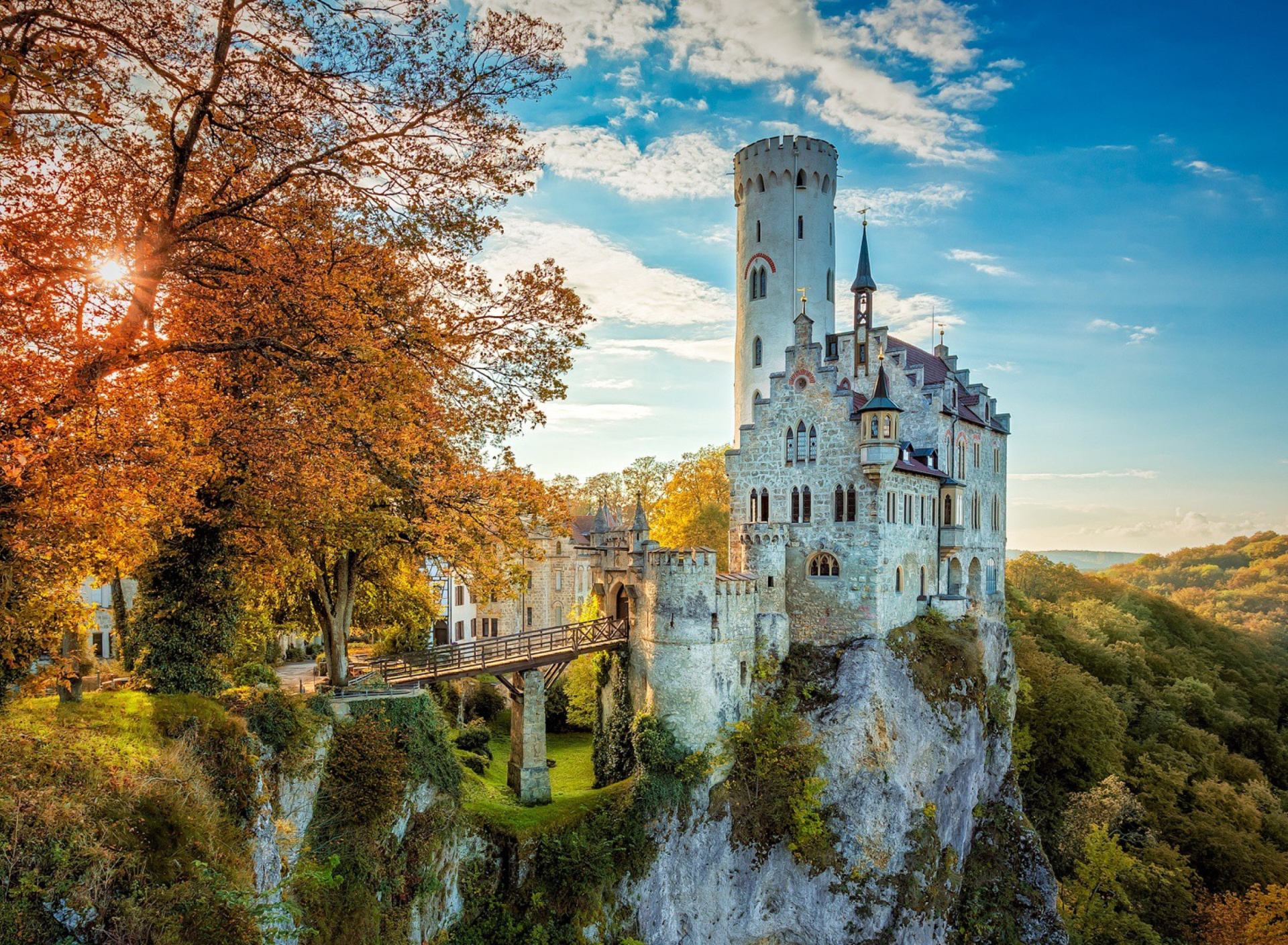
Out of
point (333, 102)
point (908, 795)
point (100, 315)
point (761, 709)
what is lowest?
point (908, 795)

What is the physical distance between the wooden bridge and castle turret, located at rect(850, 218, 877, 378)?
17.6 m

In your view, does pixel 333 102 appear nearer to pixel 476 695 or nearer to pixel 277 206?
pixel 277 206

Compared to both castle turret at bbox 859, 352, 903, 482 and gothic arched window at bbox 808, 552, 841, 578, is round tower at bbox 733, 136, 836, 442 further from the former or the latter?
gothic arched window at bbox 808, 552, 841, 578

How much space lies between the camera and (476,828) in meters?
23.8

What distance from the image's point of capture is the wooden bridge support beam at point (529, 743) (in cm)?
2700

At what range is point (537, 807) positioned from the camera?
26703 mm

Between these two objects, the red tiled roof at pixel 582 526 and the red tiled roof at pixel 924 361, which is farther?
the red tiled roof at pixel 582 526

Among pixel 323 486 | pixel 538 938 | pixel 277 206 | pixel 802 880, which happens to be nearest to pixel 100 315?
pixel 277 206

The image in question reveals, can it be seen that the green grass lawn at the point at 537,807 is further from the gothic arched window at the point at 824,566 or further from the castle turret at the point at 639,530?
the gothic arched window at the point at 824,566

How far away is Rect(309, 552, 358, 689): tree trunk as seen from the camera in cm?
2077

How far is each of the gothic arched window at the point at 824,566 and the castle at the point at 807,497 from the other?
0.23 ft

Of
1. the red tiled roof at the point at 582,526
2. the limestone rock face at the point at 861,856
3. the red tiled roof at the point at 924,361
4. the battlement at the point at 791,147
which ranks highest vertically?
the battlement at the point at 791,147

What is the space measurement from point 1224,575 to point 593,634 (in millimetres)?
144354

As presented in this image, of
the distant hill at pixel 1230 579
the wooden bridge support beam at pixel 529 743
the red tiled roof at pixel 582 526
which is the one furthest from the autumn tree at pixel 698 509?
the distant hill at pixel 1230 579
